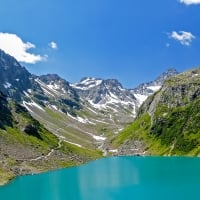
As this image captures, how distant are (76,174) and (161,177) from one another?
36143mm

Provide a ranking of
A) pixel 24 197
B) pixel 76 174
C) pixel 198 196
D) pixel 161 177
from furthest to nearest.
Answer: pixel 76 174
pixel 161 177
pixel 24 197
pixel 198 196

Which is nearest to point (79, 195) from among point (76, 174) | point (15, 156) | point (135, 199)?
point (135, 199)

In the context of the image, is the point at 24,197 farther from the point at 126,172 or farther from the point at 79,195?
the point at 126,172

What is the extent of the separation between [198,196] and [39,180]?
218 feet

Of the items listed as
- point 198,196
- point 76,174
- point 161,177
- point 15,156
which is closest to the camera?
point 198,196

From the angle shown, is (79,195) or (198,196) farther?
(79,195)

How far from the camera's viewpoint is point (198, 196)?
111688mm

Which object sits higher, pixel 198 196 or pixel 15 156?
pixel 15 156

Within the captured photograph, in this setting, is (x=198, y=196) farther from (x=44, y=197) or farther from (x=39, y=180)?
(x=39, y=180)

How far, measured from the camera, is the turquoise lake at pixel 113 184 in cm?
12062

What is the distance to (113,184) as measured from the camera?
142750 mm

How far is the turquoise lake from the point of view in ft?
396

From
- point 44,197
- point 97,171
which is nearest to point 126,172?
point 97,171

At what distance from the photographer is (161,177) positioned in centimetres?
15488
